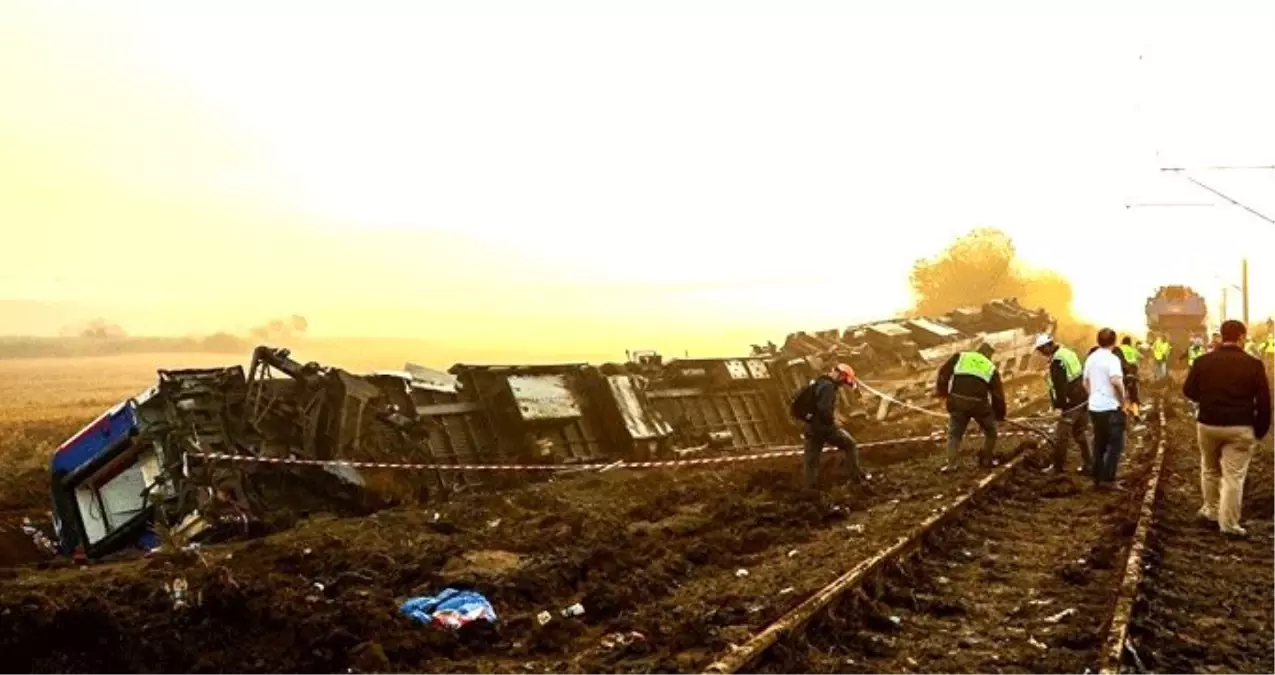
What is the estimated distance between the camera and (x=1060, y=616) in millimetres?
6527

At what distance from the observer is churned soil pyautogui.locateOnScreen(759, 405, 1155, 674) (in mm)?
5715

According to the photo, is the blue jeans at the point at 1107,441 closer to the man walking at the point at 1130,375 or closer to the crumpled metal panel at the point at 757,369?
the man walking at the point at 1130,375

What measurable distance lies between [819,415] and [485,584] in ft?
17.3

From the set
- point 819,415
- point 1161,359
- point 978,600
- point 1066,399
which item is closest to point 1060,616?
point 978,600

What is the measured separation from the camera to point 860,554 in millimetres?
8234

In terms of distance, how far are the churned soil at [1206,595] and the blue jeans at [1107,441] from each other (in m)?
0.77

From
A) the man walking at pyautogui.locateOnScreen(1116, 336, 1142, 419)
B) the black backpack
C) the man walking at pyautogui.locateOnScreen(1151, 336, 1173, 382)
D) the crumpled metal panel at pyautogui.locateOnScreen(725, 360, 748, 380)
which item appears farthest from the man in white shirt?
the man walking at pyautogui.locateOnScreen(1151, 336, 1173, 382)

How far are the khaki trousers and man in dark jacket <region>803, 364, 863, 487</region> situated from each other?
3730 millimetres

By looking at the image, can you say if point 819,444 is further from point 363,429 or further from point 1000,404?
point 363,429

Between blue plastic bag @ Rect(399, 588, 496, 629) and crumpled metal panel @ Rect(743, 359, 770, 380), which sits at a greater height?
crumpled metal panel @ Rect(743, 359, 770, 380)

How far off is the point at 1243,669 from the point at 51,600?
7787mm

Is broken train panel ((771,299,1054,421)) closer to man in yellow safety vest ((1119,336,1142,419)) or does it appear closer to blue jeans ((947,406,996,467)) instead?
man in yellow safety vest ((1119,336,1142,419))

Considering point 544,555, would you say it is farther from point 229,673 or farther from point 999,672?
point 999,672

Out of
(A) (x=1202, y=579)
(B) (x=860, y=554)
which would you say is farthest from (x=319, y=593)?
(A) (x=1202, y=579)
